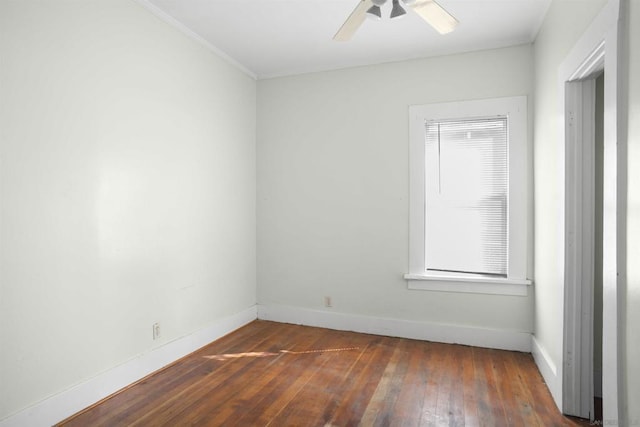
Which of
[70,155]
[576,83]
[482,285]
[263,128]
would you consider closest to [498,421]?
[482,285]

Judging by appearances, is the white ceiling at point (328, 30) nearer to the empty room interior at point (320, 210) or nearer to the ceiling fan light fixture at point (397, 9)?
the empty room interior at point (320, 210)

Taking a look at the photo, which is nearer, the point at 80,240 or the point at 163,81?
the point at 80,240

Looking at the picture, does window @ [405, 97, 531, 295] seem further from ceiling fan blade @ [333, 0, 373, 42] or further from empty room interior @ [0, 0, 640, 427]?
ceiling fan blade @ [333, 0, 373, 42]

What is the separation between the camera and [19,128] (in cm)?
201

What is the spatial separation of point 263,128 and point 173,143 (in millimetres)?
1346

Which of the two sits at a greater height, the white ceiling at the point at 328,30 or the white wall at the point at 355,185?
the white ceiling at the point at 328,30

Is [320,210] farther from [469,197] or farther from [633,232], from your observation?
[633,232]

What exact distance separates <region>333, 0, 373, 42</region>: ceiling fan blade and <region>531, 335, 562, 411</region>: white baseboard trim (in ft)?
8.04

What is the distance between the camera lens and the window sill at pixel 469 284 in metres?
3.37

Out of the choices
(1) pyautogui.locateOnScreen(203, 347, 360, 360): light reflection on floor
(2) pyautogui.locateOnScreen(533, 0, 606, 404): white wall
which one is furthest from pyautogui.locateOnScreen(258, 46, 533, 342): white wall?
(1) pyautogui.locateOnScreen(203, 347, 360, 360): light reflection on floor

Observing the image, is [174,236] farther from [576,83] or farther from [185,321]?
[576,83]

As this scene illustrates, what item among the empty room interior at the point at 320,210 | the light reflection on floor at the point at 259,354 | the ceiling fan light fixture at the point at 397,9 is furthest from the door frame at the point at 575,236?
the light reflection on floor at the point at 259,354

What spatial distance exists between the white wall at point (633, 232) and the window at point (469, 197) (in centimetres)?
195

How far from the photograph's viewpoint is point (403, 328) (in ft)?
12.2
